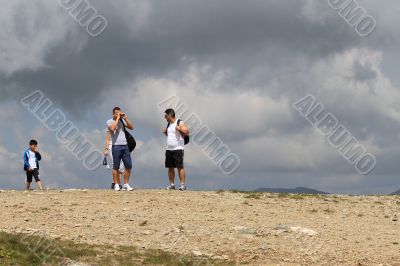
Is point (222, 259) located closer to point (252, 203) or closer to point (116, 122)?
point (252, 203)

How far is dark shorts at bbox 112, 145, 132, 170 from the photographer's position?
19873 millimetres

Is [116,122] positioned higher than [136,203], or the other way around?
[116,122]

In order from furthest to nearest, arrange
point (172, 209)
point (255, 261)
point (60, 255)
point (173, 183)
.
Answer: point (173, 183) < point (172, 209) < point (255, 261) < point (60, 255)

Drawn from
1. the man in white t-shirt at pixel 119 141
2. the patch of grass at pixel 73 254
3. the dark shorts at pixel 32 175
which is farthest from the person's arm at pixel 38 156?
the patch of grass at pixel 73 254

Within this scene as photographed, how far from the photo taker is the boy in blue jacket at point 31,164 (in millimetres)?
23156

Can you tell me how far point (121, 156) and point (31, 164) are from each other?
192 inches

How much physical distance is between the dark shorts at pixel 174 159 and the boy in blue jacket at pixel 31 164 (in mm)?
5575

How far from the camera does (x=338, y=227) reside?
667 inches

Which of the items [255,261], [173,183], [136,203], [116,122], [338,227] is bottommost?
[255,261]

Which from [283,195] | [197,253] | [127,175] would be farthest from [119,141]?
[197,253]

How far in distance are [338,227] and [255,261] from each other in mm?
3986

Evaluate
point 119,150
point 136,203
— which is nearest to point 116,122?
point 119,150

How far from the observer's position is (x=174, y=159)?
2030 centimetres

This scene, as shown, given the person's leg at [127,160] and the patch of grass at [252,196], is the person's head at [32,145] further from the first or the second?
the patch of grass at [252,196]
